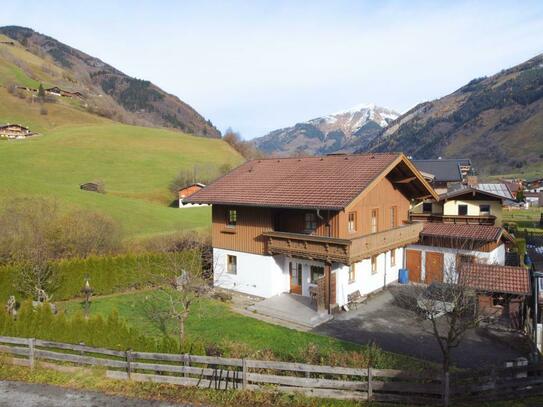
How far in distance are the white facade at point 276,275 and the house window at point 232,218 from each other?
5.24ft

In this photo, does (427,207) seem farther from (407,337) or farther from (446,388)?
(446,388)

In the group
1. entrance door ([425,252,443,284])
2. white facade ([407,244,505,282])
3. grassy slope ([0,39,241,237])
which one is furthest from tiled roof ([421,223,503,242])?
grassy slope ([0,39,241,237])

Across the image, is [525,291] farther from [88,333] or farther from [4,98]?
[4,98]

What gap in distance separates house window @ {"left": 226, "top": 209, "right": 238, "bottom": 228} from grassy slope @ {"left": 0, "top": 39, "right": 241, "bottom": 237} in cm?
1539

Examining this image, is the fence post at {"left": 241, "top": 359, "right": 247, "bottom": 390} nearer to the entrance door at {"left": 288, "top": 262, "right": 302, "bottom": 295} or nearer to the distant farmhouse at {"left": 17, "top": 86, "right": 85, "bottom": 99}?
the entrance door at {"left": 288, "top": 262, "right": 302, "bottom": 295}

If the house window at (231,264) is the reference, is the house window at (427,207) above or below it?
above

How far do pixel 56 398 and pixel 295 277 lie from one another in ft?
48.9

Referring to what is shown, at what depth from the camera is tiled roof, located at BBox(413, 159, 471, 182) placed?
45.1 meters

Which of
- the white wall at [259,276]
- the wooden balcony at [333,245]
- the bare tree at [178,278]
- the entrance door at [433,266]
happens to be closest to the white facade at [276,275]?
the white wall at [259,276]

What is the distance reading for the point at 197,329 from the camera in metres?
19.4

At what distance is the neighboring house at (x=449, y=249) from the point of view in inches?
973

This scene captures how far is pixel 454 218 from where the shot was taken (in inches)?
1115

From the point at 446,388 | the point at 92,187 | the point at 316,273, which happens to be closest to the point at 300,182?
the point at 316,273

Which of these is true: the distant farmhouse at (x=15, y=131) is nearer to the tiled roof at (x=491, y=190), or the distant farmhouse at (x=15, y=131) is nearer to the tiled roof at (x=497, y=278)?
the tiled roof at (x=491, y=190)
